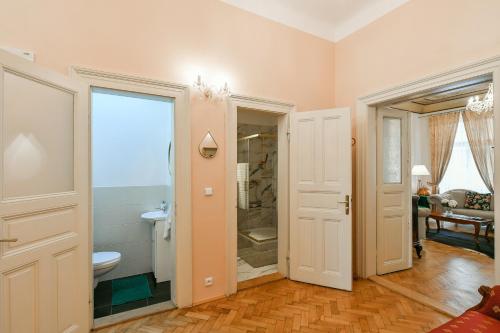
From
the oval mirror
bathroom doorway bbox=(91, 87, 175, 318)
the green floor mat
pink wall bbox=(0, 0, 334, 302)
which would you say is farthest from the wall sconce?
the green floor mat

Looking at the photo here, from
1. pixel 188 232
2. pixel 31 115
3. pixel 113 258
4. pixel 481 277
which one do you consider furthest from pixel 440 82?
pixel 113 258

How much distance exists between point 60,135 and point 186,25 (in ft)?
5.32

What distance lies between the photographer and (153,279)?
10.6 feet

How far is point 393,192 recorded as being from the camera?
3418 millimetres

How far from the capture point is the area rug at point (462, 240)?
14.4 ft

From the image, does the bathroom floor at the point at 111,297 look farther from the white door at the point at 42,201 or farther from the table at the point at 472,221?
the table at the point at 472,221

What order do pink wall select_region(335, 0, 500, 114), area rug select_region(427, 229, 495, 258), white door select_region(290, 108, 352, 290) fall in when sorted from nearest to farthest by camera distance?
pink wall select_region(335, 0, 500, 114), white door select_region(290, 108, 352, 290), area rug select_region(427, 229, 495, 258)

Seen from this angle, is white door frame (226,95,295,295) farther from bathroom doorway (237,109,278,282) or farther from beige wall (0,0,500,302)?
bathroom doorway (237,109,278,282)

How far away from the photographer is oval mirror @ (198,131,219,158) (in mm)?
2627

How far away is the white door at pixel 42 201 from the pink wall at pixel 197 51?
0.48 meters

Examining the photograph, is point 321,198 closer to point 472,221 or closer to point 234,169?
point 234,169

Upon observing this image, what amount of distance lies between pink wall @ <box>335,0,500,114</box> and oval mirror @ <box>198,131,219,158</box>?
6.70ft

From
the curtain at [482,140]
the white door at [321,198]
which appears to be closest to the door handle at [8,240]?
the white door at [321,198]

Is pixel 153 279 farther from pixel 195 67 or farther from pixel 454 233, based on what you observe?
pixel 454 233
